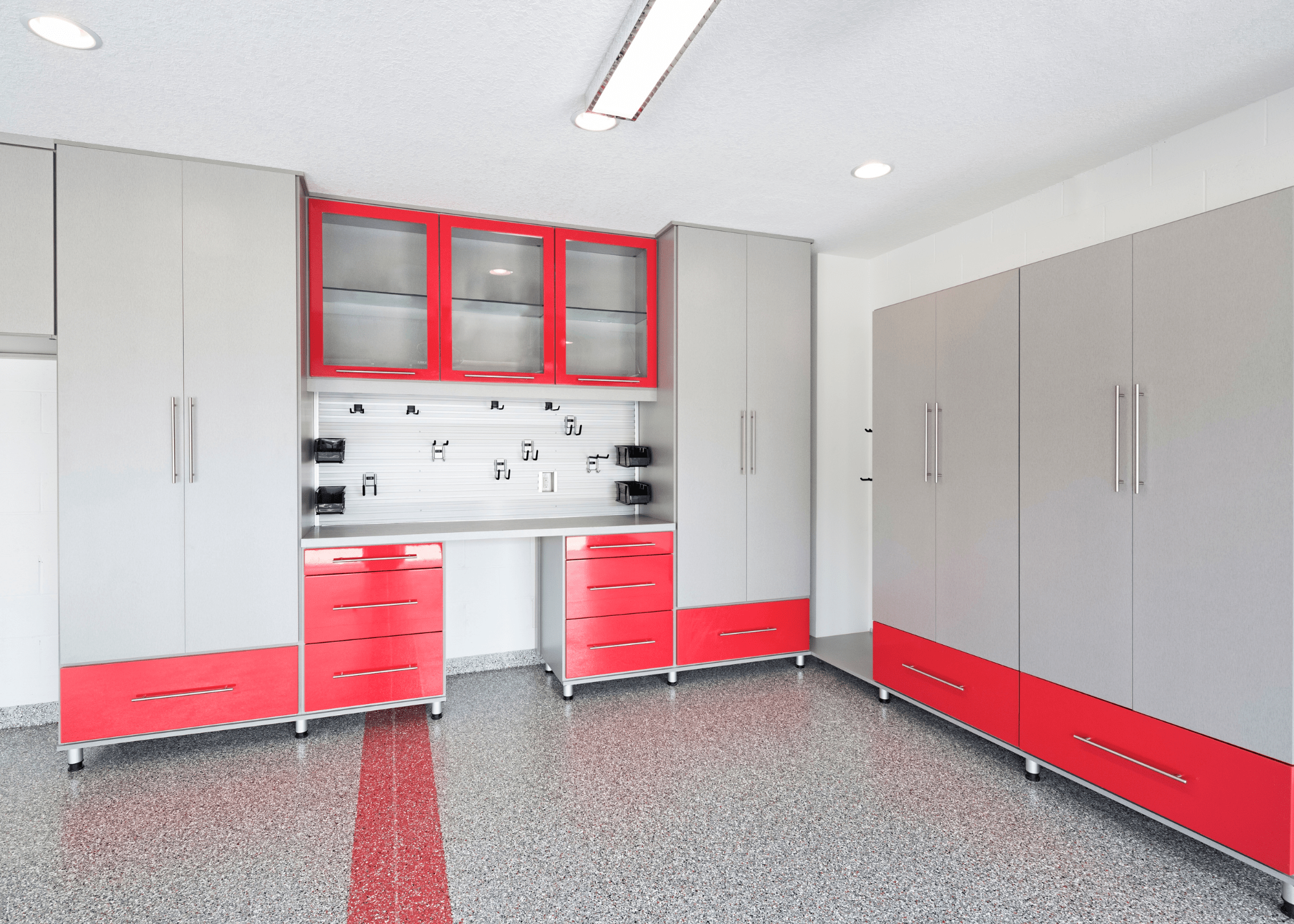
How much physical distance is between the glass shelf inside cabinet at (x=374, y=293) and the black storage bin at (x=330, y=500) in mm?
645

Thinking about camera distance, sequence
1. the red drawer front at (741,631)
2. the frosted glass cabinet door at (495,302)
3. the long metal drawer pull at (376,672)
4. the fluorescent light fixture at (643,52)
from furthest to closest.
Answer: the red drawer front at (741,631) → the frosted glass cabinet door at (495,302) → the long metal drawer pull at (376,672) → the fluorescent light fixture at (643,52)

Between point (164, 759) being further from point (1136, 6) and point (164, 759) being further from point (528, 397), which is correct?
point (1136, 6)

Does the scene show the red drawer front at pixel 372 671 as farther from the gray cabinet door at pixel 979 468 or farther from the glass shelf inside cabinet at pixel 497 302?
the gray cabinet door at pixel 979 468

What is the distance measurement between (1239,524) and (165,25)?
3.42m

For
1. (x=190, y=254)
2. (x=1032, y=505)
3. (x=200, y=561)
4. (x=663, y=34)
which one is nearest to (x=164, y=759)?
(x=200, y=561)

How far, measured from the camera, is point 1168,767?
2215 millimetres

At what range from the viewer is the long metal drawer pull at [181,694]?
9.29ft

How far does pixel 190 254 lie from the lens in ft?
9.45

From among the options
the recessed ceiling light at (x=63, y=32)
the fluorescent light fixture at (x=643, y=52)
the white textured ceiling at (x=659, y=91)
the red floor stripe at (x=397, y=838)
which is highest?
the white textured ceiling at (x=659, y=91)

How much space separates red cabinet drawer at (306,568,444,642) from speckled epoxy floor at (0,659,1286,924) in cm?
47

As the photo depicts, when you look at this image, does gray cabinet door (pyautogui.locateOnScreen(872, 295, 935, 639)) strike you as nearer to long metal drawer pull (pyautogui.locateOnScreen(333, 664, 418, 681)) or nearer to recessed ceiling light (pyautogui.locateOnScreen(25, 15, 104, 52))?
long metal drawer pull (pyautogui.locateOnScreen(333, 664, 418, 681))

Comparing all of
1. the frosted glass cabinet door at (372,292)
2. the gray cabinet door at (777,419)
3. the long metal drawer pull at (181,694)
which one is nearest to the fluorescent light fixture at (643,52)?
the frosted glass cabinet door at (372,292)

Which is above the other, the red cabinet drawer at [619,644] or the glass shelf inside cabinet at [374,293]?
the glass shelf inside cabinet at [374,293]

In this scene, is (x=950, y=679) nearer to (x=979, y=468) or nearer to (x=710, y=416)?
(x=979, y=468)
